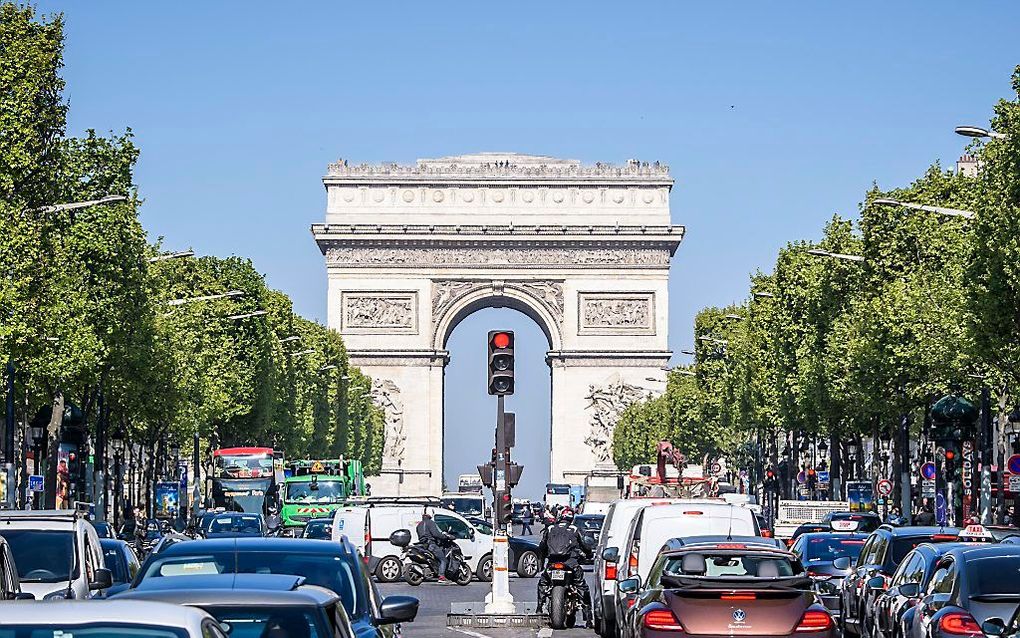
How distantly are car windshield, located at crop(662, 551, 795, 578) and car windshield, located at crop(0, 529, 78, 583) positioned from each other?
592 centimetres

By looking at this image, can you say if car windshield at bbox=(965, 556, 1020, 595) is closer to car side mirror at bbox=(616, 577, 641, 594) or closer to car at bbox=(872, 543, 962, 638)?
car at bbox=(872, 543, 962, 638)

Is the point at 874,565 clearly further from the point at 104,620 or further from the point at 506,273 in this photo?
the point at 506,273

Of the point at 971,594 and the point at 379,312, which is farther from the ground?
the point at 379,312

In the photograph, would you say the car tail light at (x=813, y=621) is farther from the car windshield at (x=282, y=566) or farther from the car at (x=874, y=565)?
the car at (x=874, y=565)

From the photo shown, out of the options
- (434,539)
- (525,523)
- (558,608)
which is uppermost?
(525,523)

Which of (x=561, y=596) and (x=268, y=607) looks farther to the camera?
(x=561, y=596)

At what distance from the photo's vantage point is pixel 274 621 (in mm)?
12055

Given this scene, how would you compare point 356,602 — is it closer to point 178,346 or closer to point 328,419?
point 178,346

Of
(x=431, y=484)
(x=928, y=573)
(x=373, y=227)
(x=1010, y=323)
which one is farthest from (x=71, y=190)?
(x=431, y=484)

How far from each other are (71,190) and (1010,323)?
69.1 ft

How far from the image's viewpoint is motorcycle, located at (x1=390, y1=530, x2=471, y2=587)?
4541 cm

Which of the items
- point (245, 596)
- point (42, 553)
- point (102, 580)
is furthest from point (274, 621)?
point (42, 553)

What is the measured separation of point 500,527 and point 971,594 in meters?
12.8

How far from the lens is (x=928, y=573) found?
21.1 meters
